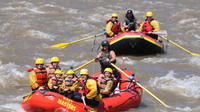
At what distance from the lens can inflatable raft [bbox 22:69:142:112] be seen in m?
8.98

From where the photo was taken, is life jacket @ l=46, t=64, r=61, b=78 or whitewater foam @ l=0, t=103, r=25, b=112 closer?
life jacket @ l=46, t=64, r=61, b=78

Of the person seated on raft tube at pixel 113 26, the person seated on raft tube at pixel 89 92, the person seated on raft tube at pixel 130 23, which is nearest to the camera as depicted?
the person seated on raft tube at pixel 89 92

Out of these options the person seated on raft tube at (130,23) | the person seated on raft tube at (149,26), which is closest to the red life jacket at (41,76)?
the person seated on raft tube at (130,23)

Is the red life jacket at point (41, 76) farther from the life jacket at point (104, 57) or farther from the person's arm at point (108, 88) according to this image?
the life jacket at point (104, 57)

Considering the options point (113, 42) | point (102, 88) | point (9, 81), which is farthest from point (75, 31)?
point (102, 88)

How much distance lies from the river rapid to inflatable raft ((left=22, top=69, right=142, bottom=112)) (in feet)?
1.13

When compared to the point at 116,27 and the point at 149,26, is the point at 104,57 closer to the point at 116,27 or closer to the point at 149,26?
the point at 116,27

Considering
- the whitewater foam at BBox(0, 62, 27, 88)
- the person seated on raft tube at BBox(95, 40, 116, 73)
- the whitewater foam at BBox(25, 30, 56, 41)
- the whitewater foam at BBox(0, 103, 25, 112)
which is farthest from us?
the whitewater foam at BBox(25, 30, 56, 41)

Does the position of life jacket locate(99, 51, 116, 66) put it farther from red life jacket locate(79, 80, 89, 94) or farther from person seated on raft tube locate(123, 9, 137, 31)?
person seated on raft tube locate(123, 9, 137, 31)

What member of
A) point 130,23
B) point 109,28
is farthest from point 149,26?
point 109,28

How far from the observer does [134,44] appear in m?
15.3

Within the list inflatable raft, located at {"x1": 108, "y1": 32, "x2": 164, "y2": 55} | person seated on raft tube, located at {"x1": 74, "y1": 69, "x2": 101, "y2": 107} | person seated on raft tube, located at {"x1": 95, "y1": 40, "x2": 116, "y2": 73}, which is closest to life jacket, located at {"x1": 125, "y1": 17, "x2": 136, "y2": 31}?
inflatable raft, located at {"x1": 108, "y1": 32, "x2": 164, "y2": 55}

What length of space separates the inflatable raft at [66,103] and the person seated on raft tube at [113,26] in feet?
16.6

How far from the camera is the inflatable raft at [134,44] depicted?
15102 millimetres
